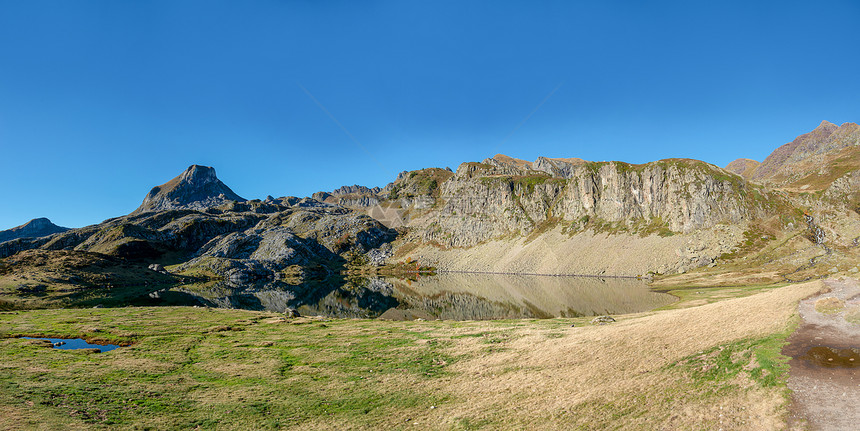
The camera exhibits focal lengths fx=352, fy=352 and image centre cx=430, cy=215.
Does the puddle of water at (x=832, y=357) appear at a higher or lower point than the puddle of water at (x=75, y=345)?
higher

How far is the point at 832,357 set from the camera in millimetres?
19750

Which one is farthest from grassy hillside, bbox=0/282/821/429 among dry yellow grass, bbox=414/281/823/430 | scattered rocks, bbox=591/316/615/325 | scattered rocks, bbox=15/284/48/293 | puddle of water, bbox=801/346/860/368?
scattered rocks, bbox=15/284/48/293

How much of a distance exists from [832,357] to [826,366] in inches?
65.3

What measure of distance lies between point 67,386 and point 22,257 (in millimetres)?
218102

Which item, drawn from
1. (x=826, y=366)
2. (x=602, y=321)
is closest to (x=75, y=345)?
(x=602, y=321)

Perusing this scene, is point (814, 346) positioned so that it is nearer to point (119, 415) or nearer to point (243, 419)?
point (243, 419)

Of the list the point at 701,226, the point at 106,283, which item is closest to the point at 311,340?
the point at 106,283

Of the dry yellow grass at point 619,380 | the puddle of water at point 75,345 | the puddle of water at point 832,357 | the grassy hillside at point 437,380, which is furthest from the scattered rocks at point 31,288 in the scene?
the puddle of water at point 832,357

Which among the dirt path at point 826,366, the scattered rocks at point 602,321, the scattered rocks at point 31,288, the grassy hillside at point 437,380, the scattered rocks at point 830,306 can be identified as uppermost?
the scattered rocks at point 31,288

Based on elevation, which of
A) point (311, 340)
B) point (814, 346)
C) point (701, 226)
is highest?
point (701, 226)

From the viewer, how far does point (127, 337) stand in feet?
151

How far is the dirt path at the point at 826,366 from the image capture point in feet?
47.0

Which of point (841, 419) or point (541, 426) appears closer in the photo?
point (841, 419)

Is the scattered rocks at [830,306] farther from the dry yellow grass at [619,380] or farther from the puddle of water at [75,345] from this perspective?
the puddle of water at [75,345]
